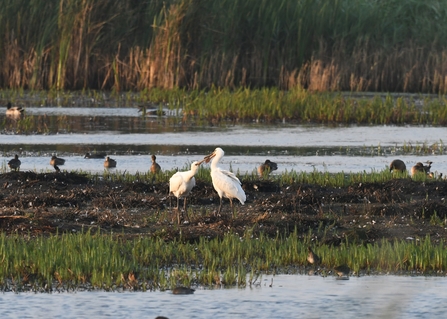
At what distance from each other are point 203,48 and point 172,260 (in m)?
17.8

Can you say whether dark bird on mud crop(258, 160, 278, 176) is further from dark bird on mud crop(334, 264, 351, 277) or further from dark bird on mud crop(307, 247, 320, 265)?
dark bird on mud crop(334, 264, 351, 277)

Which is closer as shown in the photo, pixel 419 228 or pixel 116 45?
pixel 419 228

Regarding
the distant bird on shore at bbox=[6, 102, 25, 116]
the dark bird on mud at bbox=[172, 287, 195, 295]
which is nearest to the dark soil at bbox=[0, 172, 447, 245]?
the dark bird on mud at bbox=[172, 287, 195, 295]

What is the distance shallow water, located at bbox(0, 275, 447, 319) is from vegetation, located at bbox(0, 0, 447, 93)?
699 inches

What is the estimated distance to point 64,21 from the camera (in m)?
25.7

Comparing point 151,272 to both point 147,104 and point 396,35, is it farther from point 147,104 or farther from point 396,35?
point 396,35

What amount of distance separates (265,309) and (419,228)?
324cm

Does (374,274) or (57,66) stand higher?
(57,66)

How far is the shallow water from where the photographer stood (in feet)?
22.4

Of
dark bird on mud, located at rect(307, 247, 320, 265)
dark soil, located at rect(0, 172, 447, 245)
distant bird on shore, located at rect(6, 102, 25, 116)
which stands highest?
distant bird on shore, located at rect(6, 102, 25, 116)

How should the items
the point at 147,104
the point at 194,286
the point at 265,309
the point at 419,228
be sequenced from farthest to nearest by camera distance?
the point at 147,104
the point at 419,228
the point at 194,286
the point at 265,309

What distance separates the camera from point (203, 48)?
26.0 m

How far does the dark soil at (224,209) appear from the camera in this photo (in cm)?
952

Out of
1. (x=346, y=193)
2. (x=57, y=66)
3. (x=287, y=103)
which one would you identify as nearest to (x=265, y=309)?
(x=346, y=193)
